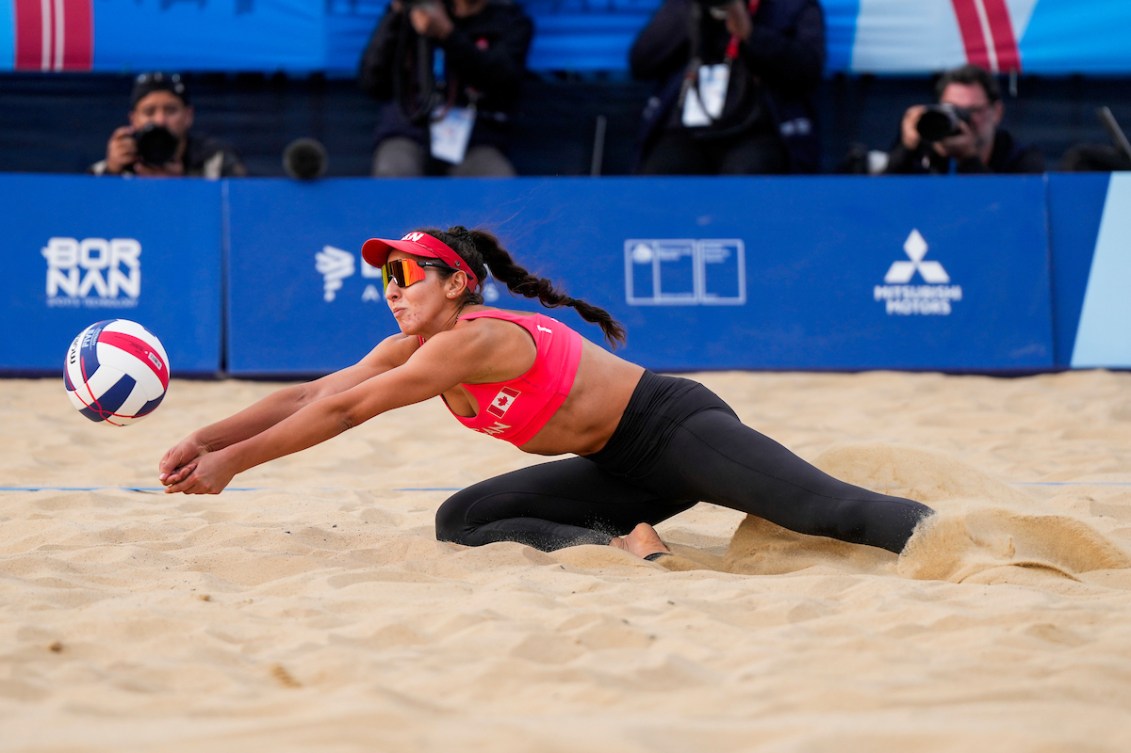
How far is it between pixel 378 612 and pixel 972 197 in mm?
5527

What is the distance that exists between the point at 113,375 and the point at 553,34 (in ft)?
18.3

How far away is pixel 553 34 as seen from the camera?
888cm

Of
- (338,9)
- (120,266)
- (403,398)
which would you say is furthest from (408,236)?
(338,9)

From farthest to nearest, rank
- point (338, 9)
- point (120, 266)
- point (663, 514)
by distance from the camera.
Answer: point (338, 9)
point (120, 266)
point (663, 514)

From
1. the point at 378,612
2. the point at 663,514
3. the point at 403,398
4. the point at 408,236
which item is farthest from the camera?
the point at 663,514

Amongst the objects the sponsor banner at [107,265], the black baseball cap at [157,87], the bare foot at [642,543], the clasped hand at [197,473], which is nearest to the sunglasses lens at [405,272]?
the clasped hand at [197,473]

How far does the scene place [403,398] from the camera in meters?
3.68

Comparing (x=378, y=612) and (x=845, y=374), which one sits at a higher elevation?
(x=378, y=612)

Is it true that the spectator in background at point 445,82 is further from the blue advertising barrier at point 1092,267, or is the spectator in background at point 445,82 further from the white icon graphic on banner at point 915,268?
the blue advertising barrier at point 1092,267

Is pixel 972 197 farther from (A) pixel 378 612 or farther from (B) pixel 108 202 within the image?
(A) pixel 378 612

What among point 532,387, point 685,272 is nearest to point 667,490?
point 532,387

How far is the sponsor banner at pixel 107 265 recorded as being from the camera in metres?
7.45

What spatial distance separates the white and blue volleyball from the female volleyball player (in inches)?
9.7

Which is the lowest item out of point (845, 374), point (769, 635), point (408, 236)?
point (845, 374)
